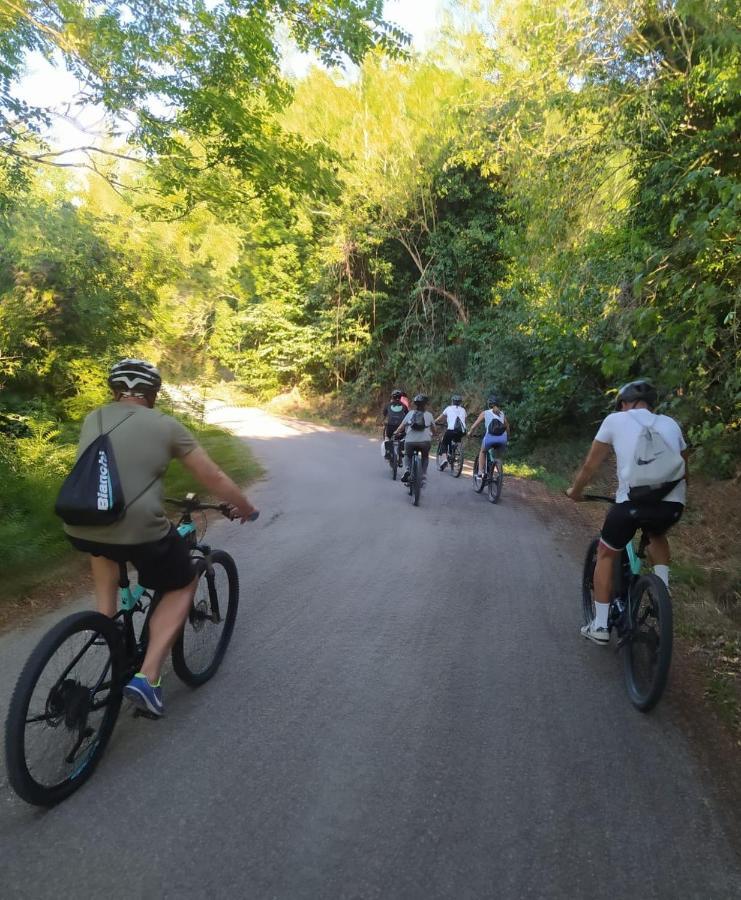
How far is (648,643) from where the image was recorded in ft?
11.4

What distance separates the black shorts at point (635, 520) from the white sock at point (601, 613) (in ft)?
1.43

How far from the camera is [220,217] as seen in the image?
9.03 meters

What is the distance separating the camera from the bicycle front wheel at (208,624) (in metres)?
3.38

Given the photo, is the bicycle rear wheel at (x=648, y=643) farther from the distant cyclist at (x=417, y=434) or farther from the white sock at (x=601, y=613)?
the distant cyclist at (x=417, y=434)

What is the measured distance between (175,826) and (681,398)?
612 cm

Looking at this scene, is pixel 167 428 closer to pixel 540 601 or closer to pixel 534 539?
pixel 540 601

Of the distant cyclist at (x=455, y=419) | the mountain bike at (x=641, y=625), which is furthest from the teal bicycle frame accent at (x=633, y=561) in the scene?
the distant cyclist at (x=455, y=419)

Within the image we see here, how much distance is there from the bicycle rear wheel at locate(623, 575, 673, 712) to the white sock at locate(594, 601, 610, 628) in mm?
256

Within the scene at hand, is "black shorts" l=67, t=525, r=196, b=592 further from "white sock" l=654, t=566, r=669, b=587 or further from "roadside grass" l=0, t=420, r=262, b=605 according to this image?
"white sock" l=654, t=566, r=669, b=587

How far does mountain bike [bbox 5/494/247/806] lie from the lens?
2.32 metres

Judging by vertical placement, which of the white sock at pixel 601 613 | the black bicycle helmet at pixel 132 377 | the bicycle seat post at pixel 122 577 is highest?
the black bicycle helmet at pixel 132 377

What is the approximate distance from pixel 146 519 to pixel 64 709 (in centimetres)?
89

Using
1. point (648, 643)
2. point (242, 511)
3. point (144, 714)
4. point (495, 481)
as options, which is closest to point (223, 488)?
point (242, 511)

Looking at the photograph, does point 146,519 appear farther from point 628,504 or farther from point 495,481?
point 495,481
